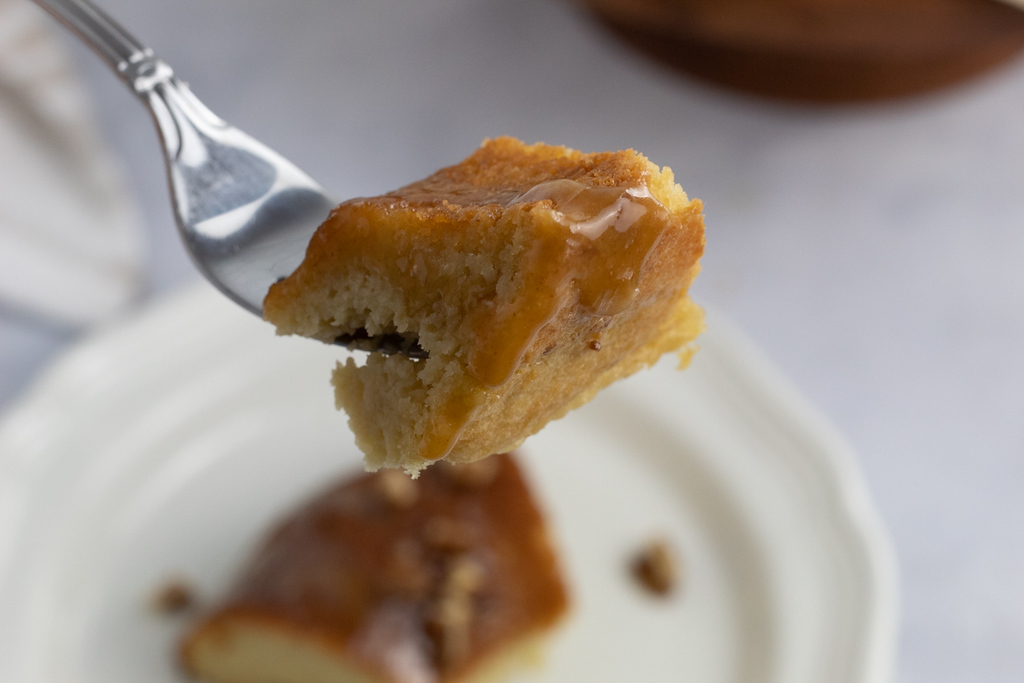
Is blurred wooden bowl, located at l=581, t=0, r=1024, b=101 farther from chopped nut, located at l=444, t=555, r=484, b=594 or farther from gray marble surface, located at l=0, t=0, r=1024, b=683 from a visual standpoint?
chopped nut, located at l=444, t=555, r=484, b=594

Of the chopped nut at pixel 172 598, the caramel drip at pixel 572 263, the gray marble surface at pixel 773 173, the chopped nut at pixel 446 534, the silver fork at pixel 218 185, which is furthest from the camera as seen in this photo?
the gray marble surface at pixel 773 173

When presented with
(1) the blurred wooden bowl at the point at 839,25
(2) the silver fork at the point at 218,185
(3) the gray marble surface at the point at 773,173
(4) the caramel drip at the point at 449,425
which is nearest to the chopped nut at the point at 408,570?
(2) the silver fork at the point at 218,185

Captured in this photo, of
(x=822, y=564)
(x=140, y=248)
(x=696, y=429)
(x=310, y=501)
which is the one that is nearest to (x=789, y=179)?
(x=696, y=429)

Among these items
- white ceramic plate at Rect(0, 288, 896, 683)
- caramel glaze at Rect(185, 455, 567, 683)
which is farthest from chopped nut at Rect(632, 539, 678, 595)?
caramel glaze at Rect(185, 455, 567, 683)

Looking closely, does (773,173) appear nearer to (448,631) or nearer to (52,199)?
(448,631)

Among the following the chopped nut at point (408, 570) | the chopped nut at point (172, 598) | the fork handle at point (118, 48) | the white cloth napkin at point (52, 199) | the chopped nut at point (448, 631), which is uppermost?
the white cloth napkin at point (52, 199)

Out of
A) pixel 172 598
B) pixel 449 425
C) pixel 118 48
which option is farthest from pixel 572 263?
pixel 172 598

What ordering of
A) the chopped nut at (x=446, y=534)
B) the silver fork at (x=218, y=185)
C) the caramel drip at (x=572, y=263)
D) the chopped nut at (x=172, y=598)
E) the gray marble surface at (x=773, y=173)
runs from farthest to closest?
the gray marble surface at (x=773, y=173) < the chopped nut at (x=172, y=598) < the chopped nut at (x=446, y=534) < the silver fork at (x=218, y=185) < the caramel drip at (x=572, y=263)

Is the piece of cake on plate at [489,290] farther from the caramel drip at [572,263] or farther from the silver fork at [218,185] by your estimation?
the silver fork at [218,185]
